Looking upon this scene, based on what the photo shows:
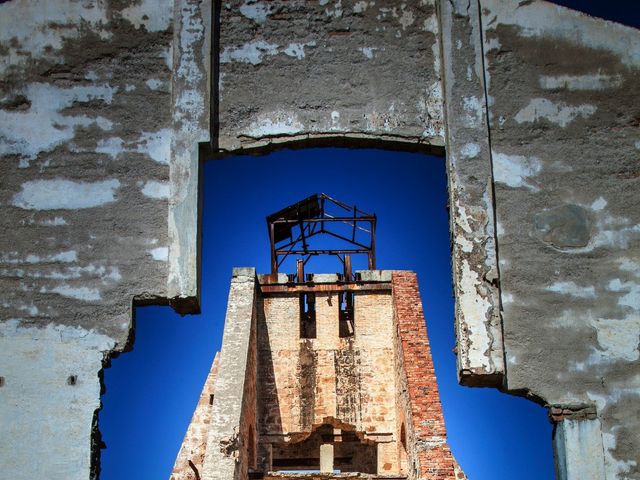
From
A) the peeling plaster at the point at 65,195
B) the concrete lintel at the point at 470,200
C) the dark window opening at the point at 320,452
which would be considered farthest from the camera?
the dark window opening at the point at 320,452

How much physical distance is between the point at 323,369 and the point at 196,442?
2.85m

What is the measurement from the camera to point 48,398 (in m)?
5.33

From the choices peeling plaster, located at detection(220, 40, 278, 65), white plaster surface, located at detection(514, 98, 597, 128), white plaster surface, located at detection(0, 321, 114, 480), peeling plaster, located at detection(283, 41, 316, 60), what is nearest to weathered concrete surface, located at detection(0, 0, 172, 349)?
white plaster surface, located at detection(0, 321, 114, 480)

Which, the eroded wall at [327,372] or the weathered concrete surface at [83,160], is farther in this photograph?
the eroded wall at [327,372]

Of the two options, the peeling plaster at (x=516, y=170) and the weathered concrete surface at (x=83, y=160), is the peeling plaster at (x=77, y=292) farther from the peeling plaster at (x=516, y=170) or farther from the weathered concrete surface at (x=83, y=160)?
the peeling plaster at (x=516, y=170)

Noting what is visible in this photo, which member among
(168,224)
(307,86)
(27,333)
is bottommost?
(27,333)

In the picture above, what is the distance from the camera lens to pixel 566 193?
571cm

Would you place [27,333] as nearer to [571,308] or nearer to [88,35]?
[88,35]

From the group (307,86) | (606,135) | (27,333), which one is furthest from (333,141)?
(27,333)

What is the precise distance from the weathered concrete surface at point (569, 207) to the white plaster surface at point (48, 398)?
253 centimetres

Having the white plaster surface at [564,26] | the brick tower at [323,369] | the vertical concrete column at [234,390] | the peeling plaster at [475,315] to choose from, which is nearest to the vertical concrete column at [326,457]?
the brick tower at [323,369]

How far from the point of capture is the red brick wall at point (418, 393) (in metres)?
13.5

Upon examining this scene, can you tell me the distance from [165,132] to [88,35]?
890mm

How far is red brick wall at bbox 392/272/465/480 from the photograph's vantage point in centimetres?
1346
